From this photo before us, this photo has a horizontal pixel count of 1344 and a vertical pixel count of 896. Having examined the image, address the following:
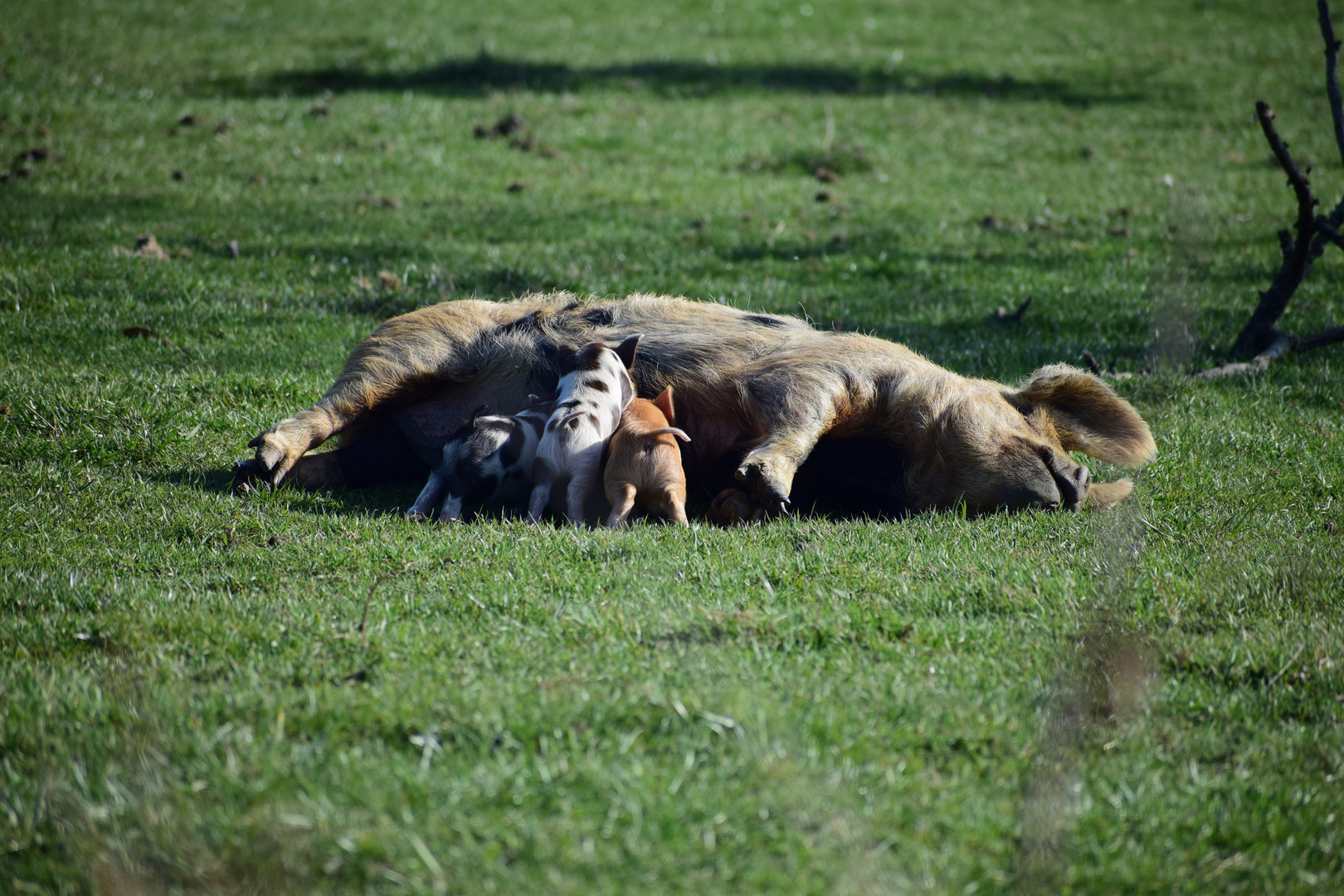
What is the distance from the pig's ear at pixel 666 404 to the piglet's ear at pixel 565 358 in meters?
0.48

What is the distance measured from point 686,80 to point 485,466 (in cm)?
1327

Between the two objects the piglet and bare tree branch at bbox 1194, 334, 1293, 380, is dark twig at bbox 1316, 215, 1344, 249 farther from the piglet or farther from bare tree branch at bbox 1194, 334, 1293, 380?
the piglet

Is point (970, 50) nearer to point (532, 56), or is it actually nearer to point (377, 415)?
point (532, 56)

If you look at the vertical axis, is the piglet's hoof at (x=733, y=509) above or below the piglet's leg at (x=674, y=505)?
below

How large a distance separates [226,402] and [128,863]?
434cm

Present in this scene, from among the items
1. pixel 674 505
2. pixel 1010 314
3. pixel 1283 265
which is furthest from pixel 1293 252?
pixel 674 505

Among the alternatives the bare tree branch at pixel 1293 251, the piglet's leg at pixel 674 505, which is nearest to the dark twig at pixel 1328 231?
the bare tree branch at pixel 1293 251

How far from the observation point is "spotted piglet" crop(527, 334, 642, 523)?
4926mm

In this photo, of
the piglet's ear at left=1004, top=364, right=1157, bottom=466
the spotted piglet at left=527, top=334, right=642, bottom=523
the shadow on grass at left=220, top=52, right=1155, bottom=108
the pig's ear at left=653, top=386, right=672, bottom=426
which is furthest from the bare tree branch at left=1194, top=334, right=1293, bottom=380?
the shadow on grass at left=220, top=52, right=1155, bottom=108

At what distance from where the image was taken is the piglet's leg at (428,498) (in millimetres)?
4984

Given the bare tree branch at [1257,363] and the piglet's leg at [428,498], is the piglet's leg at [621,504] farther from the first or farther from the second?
the bare tree branch at [1257,363]

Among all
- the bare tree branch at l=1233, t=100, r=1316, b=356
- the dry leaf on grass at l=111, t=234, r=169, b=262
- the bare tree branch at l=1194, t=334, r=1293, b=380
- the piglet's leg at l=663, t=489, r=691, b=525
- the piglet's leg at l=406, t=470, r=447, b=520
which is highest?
the bare tree branch at l=1233, t=100, r=1316, b=356

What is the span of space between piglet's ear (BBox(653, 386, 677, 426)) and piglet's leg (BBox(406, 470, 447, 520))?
1.13m

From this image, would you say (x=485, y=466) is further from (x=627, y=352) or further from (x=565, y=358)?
(x=627, y=352)
